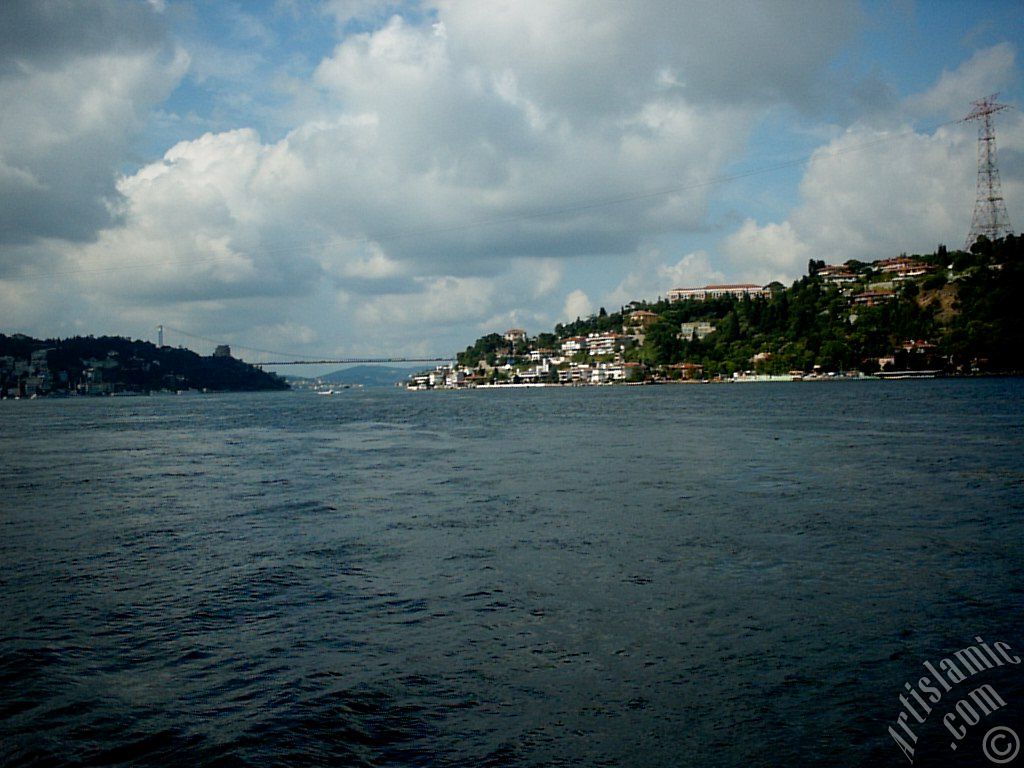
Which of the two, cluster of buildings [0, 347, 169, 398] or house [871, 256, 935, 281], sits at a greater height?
house [871, 256, 935, 281]

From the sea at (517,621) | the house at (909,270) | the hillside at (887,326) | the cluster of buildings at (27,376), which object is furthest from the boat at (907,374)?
the cluster of buildings at (27,376)

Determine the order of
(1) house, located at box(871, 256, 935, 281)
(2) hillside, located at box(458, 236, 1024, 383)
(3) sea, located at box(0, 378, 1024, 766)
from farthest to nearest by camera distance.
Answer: (1) house, located at box(871, 256, 935, 281), (2) hillside, located at box(458, 236, 1024, 383), (3) sea, located at box(0, 378, 1024, 766)

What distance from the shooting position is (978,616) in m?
9.69

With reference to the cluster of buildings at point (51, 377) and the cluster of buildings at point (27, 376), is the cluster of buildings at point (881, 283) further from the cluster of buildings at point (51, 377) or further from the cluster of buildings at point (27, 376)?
the cluster of buildings at point (27, 376)

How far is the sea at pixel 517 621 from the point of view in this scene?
22.6 feet

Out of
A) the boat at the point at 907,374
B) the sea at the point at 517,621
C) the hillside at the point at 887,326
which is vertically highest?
the hillside at the point at 887,326

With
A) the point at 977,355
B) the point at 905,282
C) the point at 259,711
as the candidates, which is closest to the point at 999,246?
the point at 905,282

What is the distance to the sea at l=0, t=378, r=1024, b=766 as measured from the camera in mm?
6898

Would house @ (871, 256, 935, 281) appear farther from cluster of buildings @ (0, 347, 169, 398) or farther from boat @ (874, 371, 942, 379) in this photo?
cluster of buildings @ (0, 347, 169, 398)

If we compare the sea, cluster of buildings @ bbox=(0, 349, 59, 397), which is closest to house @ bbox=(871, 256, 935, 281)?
the sea

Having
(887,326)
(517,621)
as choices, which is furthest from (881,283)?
(517,621)

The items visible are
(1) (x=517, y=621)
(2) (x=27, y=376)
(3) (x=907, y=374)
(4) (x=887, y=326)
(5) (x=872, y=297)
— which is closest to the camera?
(1) (x=517, y=621)

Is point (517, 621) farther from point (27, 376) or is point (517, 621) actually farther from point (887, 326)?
point (27, 376)

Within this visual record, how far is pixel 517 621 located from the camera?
9.96m
